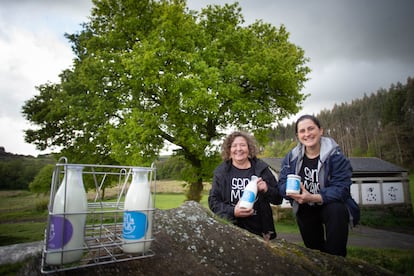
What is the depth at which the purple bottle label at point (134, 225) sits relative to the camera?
1.33 metres

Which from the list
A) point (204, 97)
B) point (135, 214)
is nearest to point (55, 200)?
point (135, 214)

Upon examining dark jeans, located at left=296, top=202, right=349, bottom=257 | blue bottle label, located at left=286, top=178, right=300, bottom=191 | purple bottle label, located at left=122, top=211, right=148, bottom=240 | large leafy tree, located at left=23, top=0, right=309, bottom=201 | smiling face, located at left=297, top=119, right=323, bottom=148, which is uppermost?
large leafy tree, located at left=23, top=0, right=309, bottom=201

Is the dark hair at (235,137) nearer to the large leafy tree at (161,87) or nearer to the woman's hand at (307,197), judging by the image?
the woman's hand at (307,197)

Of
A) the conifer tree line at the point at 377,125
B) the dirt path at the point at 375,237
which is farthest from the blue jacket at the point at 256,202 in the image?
the conifer tree line at the point at 377,125

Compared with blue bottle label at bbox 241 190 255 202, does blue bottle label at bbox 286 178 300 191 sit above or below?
above

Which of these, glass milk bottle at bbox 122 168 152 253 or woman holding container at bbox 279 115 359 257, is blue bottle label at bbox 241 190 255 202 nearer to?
woman holding container at bbox 279 115 359 257

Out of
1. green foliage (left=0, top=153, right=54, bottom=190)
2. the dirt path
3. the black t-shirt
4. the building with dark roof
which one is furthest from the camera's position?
the building with dark roof

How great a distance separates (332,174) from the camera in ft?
9.84

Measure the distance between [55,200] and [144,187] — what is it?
1.45ft

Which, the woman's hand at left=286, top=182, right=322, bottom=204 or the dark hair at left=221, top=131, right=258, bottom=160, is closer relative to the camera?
the woman's hand at left=286, top=182, right=322, bottom=204

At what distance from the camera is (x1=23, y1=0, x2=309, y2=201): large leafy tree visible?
38.9 ft

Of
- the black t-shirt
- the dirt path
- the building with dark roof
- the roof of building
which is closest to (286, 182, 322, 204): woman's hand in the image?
the black t-shirt

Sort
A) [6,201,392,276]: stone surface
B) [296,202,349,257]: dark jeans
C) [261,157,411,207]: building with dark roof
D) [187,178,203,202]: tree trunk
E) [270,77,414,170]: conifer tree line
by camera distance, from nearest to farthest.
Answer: [6,201,392,276]: stone surface
[296,202,349,257]: dark jeans
[187,178,203,202]: tree trunk
[261,157,411,207]: building with dark roof
[270,77,414,170]: conifer tree line

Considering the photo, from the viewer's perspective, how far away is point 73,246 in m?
1.20
